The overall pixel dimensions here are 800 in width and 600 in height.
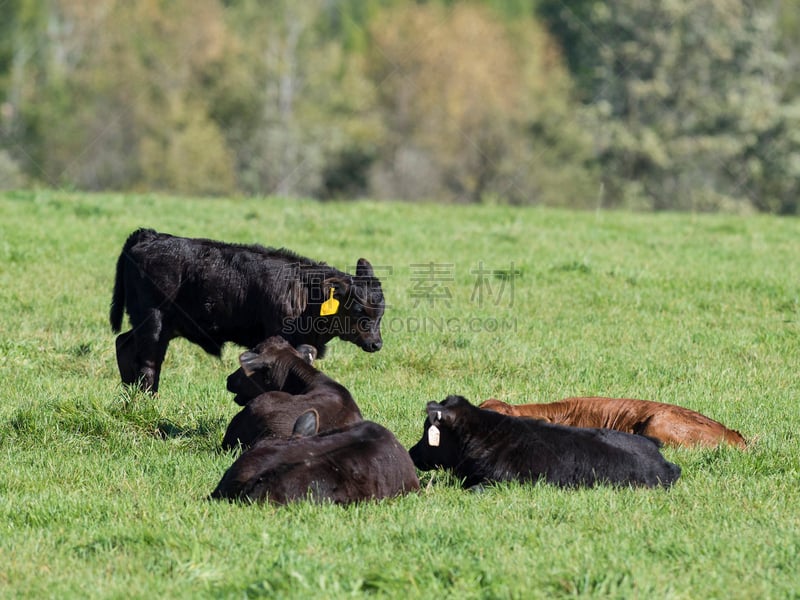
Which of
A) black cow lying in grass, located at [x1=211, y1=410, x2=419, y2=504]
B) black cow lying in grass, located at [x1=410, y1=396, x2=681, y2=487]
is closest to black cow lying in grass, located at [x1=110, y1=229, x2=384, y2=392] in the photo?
black cow lying in grass, located at [x1=410, y1=396, x2=681, y2=487]

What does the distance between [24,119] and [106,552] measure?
49979 mm

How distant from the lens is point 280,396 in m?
8.42

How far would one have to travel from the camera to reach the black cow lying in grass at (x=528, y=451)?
7660mm

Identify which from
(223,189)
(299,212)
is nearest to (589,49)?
(223,189)

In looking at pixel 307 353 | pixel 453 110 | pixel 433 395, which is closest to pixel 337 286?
pixel 433 395

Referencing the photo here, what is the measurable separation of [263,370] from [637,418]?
326cm

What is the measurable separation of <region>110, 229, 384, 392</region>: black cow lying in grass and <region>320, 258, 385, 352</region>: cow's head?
0.05 feet

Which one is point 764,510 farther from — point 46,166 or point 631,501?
point 46,166

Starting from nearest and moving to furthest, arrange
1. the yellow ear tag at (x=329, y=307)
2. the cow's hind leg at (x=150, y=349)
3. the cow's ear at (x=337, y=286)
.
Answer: the cow's hind leg at (x=150, y=349), the yellow ear tag at (x=329, y=307), the cow's ear at (x=337, y=286)

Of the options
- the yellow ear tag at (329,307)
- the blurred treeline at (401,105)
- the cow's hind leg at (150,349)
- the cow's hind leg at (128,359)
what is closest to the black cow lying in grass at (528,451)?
the yellow ear tag at (329,307)

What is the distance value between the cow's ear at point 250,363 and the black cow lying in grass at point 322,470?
1517 millimetres

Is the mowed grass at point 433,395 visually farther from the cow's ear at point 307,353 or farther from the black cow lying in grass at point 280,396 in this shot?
the cow's ear at point 307,353

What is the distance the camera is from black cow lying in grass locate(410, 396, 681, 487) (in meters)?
7.66

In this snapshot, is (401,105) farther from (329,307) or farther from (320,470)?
(320,470)
